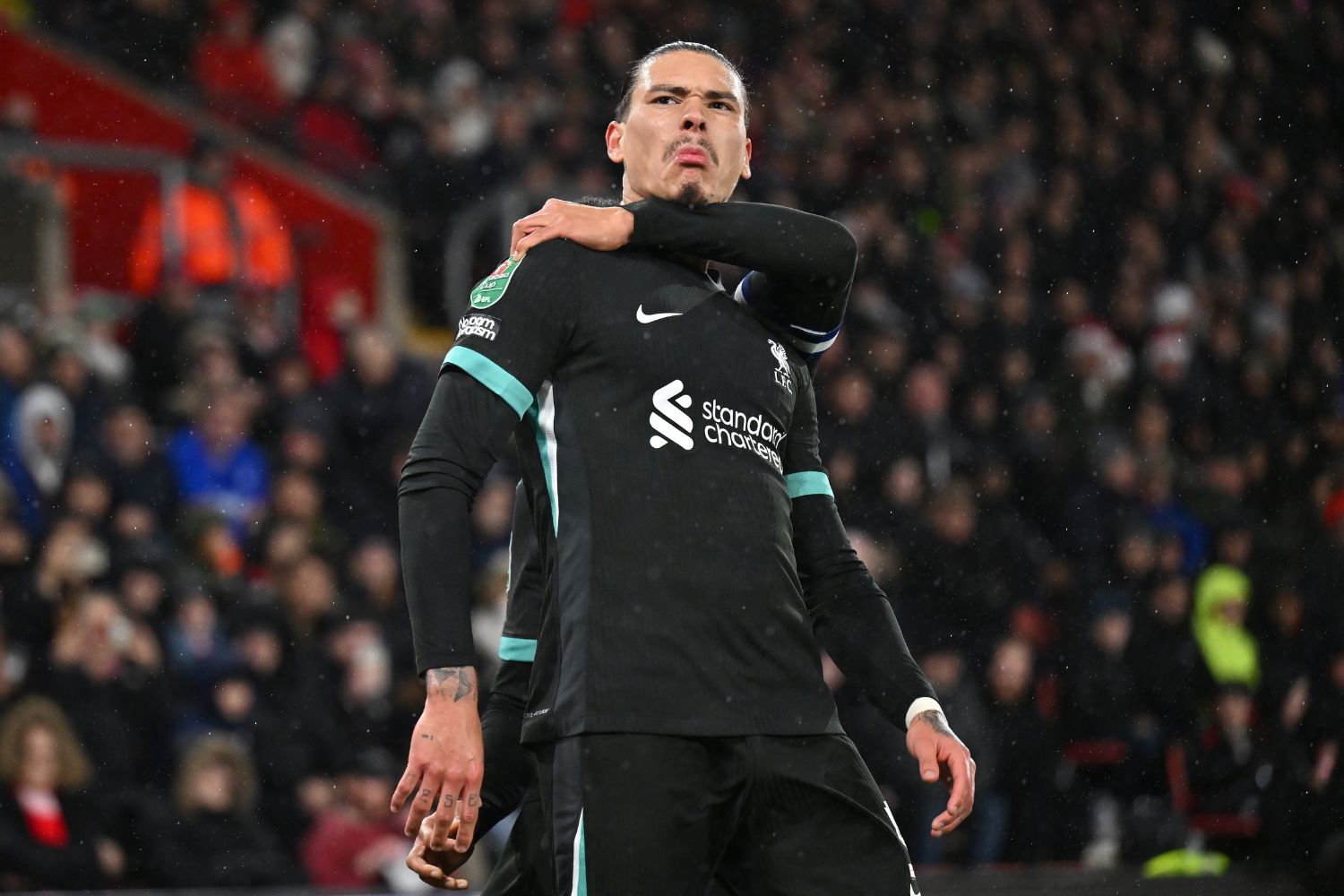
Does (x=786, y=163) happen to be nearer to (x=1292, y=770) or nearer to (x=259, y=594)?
(x=259, y=594)

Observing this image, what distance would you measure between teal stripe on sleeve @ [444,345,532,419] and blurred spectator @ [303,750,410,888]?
5101 millimetres

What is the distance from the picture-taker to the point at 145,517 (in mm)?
8719

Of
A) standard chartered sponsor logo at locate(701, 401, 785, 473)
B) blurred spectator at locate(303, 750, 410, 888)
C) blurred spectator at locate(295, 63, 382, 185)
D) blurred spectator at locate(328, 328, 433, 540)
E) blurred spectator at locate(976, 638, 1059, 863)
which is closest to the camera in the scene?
standard chartered sponsor logo at locate(701, 401, 785, 473)

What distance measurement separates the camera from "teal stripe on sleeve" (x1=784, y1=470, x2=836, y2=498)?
11.5ft

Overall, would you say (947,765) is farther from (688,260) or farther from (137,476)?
(137,476)

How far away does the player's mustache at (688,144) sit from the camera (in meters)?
3.47

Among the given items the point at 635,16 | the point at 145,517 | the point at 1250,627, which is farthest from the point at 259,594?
the point at 635,16

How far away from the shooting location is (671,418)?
3.16 m

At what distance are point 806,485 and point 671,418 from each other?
455mm

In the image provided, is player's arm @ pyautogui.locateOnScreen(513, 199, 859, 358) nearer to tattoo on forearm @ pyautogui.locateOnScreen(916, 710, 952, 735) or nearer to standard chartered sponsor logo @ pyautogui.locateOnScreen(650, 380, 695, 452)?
standard chartered sponsor logo @ pyautogui.locateOnScreen(650, 380, 695, 452)

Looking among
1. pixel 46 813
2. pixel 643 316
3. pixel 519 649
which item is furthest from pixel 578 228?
pixel 46 813

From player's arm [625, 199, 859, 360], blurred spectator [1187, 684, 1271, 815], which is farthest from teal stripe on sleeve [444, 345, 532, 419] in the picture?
blurred spectator [1187, 684, 1271, 815]

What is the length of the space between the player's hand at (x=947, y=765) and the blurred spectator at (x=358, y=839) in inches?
193

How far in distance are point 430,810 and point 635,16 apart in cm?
1214
